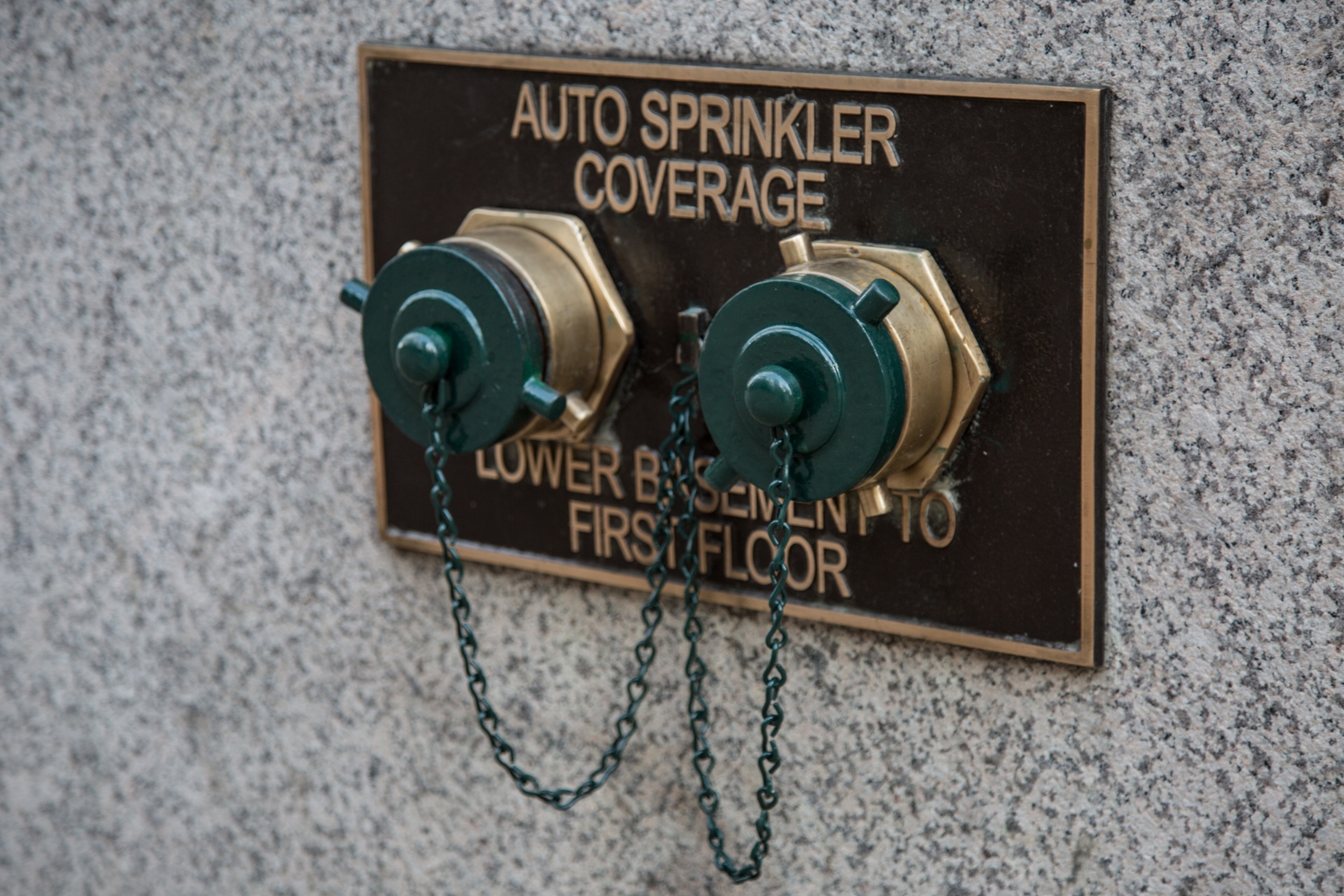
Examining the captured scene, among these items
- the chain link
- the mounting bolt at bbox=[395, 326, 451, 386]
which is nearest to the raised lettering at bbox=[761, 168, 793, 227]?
the chain link

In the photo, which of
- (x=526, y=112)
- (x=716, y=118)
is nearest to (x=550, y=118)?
(x=526, y=112)

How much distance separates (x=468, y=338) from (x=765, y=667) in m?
0.32

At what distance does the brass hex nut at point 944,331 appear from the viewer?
0.81 meters

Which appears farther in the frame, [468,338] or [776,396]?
[468,338]

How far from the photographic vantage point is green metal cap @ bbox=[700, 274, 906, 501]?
2.48 feet

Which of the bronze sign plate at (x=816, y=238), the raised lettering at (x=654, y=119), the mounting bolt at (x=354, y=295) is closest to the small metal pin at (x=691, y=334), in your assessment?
the bronze sign plate at (x=816, y=238)

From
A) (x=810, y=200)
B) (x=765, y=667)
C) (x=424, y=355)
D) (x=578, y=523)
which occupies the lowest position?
(x=765, y=667)

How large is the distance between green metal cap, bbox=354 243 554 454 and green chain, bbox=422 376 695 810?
0.02 meters

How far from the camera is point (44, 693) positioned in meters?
1.34

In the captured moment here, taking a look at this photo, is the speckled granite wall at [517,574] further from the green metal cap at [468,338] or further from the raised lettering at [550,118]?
the green metal cap at [468,338]

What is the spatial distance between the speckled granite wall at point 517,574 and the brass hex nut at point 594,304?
Result: 0.13m

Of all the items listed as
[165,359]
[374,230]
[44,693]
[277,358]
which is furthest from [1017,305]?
[44,693]

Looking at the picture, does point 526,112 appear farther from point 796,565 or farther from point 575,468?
point 796,565

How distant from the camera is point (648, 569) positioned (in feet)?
3.18
